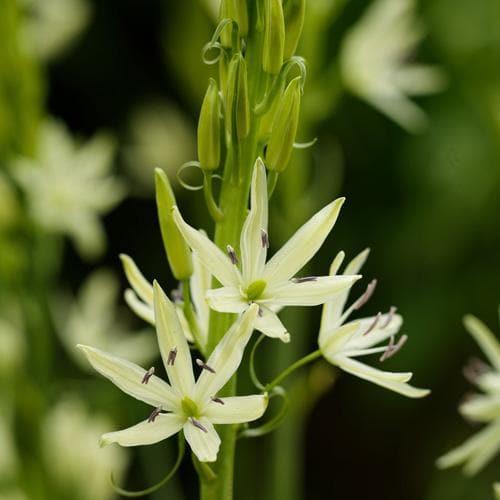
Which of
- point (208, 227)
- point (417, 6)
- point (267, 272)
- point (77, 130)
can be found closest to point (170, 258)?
point (267, 272)

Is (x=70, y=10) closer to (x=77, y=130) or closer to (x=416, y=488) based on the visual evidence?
(x=77, y=130)

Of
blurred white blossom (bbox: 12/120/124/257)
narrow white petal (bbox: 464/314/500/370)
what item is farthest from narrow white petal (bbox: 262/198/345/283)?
blurred white blossom (bbox: 12/120/124/257)

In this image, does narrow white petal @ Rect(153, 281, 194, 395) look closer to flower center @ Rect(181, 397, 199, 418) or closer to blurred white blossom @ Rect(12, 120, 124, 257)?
flower center @ Rect(181, 397, 199, 418)

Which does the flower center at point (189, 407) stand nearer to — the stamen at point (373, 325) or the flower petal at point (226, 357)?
the flower petal at point (226, 357)

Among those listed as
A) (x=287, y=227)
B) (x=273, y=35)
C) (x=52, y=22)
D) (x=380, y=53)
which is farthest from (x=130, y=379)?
(x=52, y=22)

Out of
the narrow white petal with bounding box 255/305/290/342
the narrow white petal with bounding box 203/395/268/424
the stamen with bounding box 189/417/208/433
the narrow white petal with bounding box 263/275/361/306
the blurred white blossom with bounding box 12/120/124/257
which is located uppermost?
the blurred white blossom with bounding box 12/120/124/257
